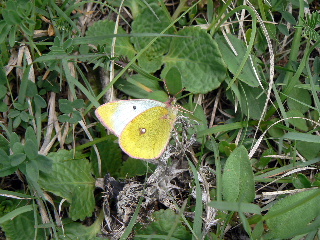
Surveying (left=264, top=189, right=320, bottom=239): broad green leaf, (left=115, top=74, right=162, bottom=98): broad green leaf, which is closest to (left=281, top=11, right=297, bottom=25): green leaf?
(left=115, top=74, right=162, bottom=98): broad green leaf

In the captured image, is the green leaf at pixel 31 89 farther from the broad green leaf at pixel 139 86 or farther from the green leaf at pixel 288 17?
the green leaf at pixel 288 17

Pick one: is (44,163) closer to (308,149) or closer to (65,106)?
(65,106)

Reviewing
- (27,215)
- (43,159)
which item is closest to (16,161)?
(43,159)

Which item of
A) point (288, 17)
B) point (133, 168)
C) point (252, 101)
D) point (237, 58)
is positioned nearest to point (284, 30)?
point (288, 17)

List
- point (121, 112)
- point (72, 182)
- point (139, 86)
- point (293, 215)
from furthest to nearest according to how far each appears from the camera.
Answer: point (139, 86) → point (72, 182) → point (121, 112) → point (293, 215)

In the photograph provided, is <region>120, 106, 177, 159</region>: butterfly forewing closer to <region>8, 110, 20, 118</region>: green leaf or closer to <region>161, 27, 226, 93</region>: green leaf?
<region>161, 27, 226, 93</region>: green leaf

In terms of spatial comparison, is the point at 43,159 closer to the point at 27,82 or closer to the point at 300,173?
the point at 27,82
